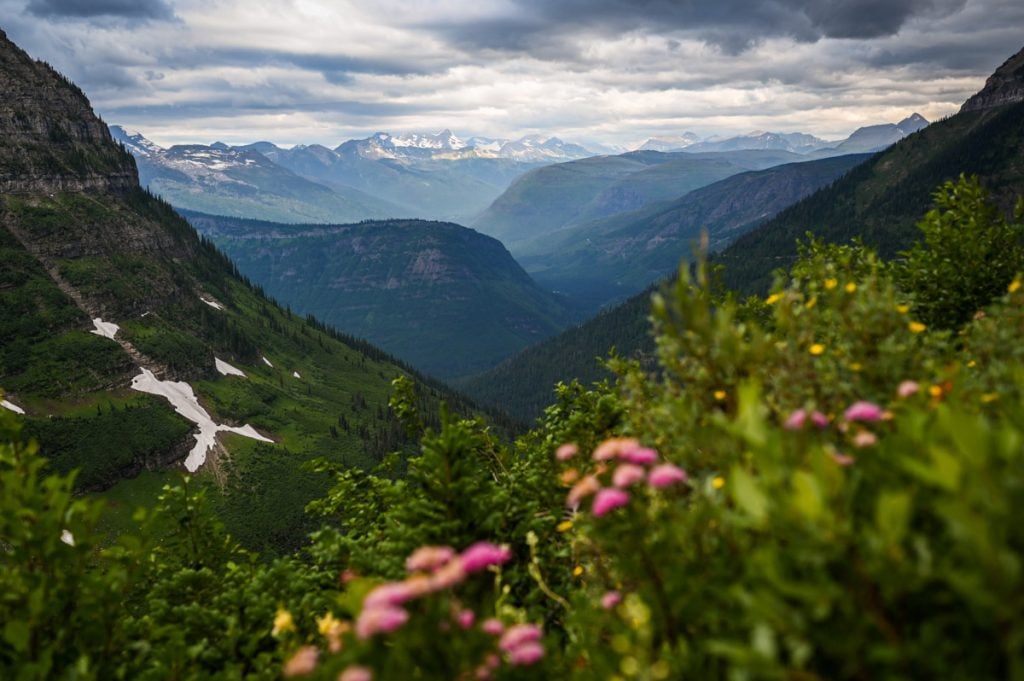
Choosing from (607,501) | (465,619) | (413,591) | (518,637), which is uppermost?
(607,501)

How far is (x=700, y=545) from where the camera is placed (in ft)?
19.6

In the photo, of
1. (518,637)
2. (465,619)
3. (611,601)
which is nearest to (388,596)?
(465,619)

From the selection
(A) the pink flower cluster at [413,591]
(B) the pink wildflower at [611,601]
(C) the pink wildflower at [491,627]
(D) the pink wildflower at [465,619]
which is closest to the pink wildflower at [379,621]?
(A) the pink flower cluster at [413,591]

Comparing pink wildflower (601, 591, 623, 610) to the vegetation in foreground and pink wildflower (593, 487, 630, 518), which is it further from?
pink wildflower (593, 487, 630, 518)

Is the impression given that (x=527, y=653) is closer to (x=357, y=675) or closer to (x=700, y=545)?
(x=357, y=675)

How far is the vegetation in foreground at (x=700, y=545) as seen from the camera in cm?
422

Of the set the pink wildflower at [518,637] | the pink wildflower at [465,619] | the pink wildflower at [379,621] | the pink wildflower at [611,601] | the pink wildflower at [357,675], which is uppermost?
the pink wildflower at [379,621]

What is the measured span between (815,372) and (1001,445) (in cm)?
368

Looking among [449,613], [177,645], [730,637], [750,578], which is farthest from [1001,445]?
[177,645]

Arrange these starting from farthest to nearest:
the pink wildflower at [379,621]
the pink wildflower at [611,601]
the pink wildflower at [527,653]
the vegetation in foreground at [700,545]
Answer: the pink wildflower at [611,601]
the pink wildflower at [527,653]
the pink wildflower at [379,621]
the vegetation in foreground at [700,545]

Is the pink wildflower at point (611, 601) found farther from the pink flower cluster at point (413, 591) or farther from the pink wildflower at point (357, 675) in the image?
the pink wildflower at point (357, 675)

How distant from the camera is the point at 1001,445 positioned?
161 inches

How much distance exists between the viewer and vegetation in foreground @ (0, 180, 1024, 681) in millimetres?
4223

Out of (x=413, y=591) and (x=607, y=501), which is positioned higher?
(x=607, y=501)
